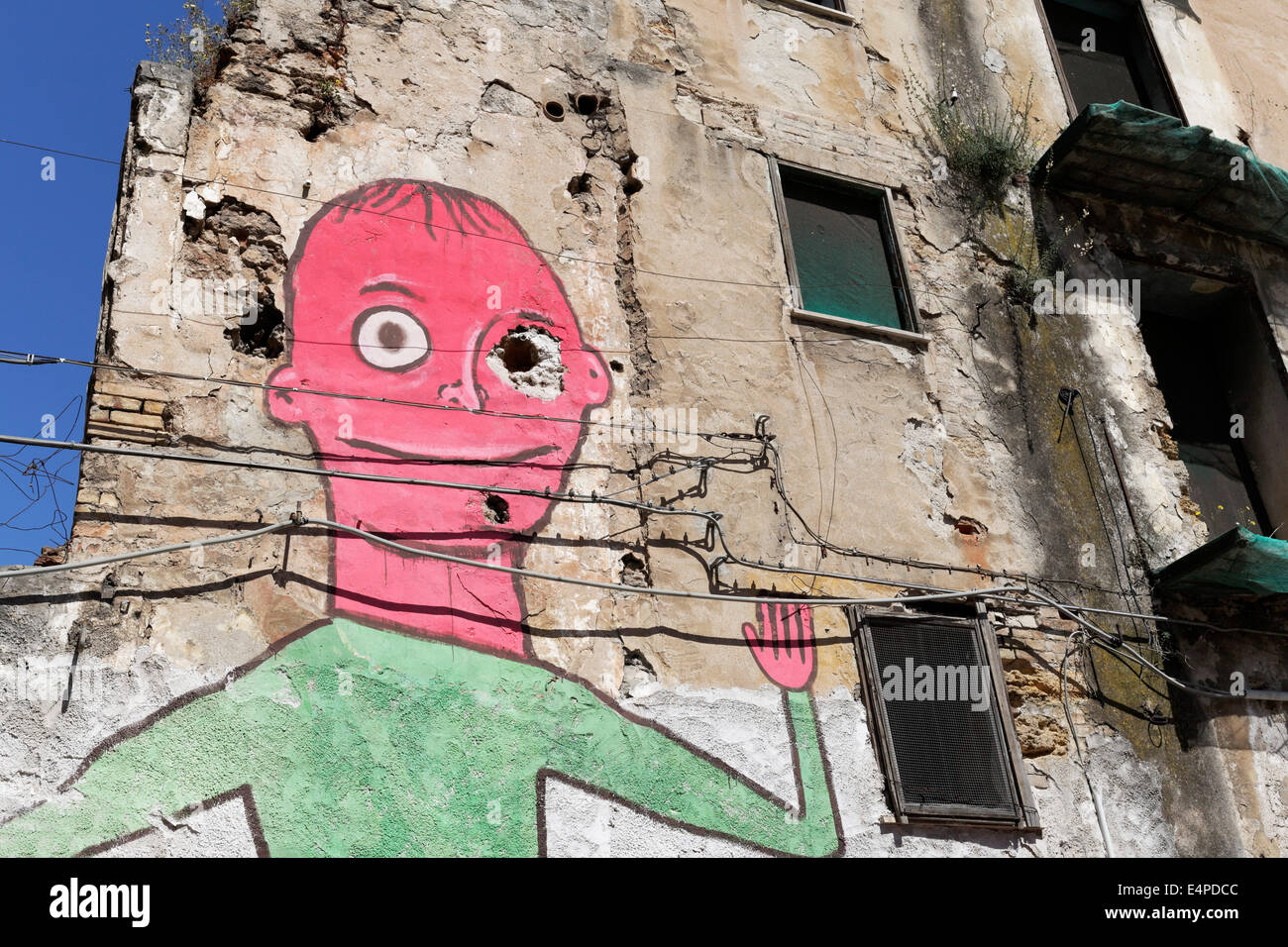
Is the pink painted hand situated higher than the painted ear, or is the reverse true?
the painted ear

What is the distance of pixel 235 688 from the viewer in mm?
5180

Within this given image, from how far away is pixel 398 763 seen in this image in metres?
5.32

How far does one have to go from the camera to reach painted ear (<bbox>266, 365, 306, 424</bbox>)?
584 cm

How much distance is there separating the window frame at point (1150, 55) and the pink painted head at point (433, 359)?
518 centimetres

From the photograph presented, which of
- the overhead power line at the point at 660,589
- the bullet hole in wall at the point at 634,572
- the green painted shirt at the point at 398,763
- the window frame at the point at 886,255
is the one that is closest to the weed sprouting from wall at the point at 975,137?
the window frame at the point at 886,255

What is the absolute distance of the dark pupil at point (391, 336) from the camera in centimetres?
622

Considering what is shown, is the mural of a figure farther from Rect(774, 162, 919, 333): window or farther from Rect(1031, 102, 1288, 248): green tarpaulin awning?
Rect(1031, 102, 1288, 248): green tarpaulin awning

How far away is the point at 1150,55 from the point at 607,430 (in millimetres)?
6716

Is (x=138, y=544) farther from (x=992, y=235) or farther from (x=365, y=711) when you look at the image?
(x=992, y=235)

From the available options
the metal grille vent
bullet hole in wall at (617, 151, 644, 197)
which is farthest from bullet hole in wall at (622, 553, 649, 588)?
bullet hole in wall at (617, 151, 644, 197)

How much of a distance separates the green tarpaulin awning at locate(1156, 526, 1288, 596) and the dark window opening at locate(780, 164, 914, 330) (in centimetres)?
227

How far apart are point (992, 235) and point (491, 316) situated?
12.8 ft

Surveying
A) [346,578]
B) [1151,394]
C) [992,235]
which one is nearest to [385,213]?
[346,578]

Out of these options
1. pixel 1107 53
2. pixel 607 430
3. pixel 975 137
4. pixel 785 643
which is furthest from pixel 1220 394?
pixel 607 430
